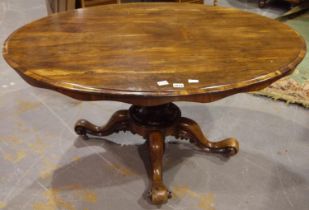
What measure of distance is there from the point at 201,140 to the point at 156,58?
0.53m

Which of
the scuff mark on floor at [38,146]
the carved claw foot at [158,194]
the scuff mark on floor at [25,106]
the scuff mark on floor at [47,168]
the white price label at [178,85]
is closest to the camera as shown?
the white price label at [178,85]

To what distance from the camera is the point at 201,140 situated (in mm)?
1348

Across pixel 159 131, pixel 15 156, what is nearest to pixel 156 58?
pixel 159 131

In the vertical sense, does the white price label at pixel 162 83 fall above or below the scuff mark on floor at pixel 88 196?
above

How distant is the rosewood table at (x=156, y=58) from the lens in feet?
2.65

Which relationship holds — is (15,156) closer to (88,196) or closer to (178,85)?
(88,196)

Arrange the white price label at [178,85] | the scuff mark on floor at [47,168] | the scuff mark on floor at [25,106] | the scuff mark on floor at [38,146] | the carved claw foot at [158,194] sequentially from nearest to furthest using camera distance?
the white price label at [178,85] → the carved claw foot at [158,194] → the scuff mark on floor at [47,168] → the scuff mark on floor at [38,146] → the scuff mark on floor at [25,106]

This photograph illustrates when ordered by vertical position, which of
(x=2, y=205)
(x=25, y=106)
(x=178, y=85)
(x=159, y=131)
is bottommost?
(x=2, y=205)

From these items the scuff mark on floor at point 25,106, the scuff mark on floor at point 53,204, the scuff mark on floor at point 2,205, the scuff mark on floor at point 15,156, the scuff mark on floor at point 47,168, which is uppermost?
the scuff mark on floor at point 25,106

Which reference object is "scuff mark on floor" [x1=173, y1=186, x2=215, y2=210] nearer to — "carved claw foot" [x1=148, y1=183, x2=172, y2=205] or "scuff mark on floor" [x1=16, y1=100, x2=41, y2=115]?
"carved claw foot" [x1=148, y1=183, x2=172, y2=205]

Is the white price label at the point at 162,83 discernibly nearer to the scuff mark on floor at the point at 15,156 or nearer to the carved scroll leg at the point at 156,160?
the carved scroll leg at the point at 156,160

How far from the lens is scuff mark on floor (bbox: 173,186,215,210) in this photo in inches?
46.6

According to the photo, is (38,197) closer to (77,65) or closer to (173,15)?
(77,65)

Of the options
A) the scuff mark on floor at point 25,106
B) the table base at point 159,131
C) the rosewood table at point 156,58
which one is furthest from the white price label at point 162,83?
the scuff mark on floor at point 25,106
